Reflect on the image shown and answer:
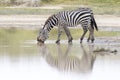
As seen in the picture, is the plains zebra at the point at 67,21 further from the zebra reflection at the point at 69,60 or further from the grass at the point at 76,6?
the grass at the point at 76,6

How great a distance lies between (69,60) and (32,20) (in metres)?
15.4

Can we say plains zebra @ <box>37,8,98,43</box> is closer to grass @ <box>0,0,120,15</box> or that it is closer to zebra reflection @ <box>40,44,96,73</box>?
zebra reflection @ <box>40,44,96,73</box>

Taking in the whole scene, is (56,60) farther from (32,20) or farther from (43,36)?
(32,20)

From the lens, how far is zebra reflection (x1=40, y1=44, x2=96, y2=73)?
1638 cm

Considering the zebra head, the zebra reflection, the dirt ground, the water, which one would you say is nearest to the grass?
the dirt ground

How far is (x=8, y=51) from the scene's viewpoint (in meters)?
20.1

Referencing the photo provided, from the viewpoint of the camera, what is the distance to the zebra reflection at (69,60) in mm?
16375

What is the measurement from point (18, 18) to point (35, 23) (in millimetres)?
2305

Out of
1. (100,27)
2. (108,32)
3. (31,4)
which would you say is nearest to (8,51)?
(108,32)

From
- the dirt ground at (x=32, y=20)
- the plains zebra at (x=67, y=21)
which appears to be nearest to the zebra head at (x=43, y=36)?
the plains zebra at (x=67, y=21)

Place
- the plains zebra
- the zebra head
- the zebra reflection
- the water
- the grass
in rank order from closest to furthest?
1. the water
2. the zebra reflection
3. the zebra head
4. the plains zebra
5. the grass

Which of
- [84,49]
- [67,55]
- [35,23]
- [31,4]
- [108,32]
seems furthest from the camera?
[31,4]

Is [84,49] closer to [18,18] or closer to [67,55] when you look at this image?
[67,55]

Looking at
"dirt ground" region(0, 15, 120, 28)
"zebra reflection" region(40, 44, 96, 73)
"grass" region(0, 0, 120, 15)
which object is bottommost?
"grass" region(0, 0, 120, 15)
